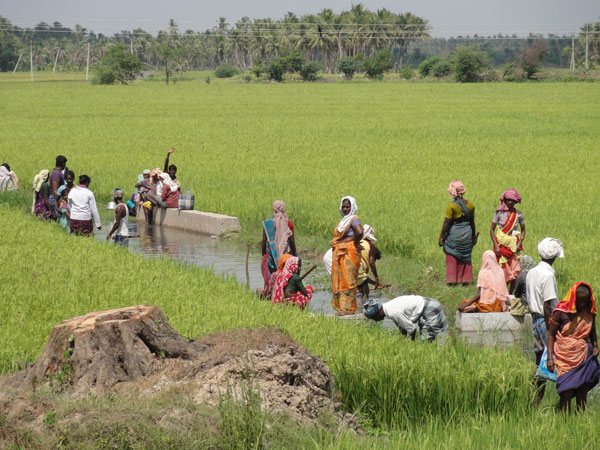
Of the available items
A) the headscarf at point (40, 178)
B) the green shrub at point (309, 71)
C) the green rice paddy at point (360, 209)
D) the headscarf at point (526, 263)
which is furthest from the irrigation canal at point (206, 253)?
the green shrub at point (309, 71)

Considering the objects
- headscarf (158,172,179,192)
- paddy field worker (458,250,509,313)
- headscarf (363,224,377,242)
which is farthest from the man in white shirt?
paddy field worker (458,250,509,313)

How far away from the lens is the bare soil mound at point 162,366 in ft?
20.1

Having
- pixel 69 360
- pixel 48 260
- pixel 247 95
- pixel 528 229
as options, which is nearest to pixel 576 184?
pixel 528 229

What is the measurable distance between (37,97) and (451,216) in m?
55.5

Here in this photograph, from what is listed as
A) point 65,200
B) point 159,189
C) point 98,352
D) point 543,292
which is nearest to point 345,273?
point 543,292

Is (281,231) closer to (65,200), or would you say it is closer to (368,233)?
(368,233)

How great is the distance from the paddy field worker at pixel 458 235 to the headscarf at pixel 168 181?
25.4ft

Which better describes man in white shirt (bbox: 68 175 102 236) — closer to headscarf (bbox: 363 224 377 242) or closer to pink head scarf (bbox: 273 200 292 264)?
pink head scarf (bbox: 273 200 292 264)

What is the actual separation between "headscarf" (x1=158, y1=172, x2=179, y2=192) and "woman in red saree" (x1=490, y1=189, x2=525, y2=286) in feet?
27.6

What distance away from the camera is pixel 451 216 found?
35.7ft

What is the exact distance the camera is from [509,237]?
406 inches

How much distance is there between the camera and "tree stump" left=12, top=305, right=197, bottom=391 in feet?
21.3

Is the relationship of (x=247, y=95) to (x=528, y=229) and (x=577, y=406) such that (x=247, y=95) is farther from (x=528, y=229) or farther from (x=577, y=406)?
A: (x=577, y=406)

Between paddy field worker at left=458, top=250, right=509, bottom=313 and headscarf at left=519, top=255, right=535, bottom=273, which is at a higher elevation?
headscarf at left=519, top=255, right=535, bottom=273
